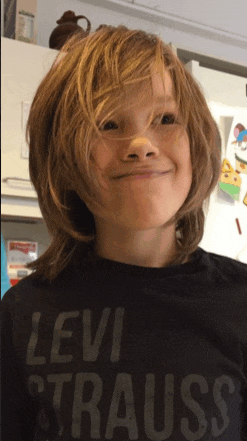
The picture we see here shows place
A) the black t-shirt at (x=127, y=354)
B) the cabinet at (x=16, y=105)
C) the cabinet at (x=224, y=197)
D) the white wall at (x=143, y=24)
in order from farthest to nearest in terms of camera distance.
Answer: the white wall at (x=143, y=24)
the cabinet at (x=224, y=197)
the cabinet at (x=16, y=105)
the black t-shirt at (x=127, y=354)

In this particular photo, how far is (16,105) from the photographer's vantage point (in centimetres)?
151

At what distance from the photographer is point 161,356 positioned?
1.73ft

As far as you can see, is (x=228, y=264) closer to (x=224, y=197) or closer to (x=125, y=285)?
(x=125, y=285)

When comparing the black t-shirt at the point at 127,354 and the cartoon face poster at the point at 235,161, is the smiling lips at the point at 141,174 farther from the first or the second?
the cartoon face poster at the point at 235,161

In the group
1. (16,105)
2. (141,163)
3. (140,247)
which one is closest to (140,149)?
(141,163)

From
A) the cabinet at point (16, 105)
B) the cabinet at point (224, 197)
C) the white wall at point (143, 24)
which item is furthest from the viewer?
the white wall at point (143, 24)

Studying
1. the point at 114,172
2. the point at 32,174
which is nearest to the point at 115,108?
the point at 114,172

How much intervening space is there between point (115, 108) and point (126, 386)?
31cm

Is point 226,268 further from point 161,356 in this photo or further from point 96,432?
point 96,432

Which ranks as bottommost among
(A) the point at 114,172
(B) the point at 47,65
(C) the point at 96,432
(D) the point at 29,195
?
(D) the point at 29,195

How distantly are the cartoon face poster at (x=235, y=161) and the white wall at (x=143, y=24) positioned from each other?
0.61m

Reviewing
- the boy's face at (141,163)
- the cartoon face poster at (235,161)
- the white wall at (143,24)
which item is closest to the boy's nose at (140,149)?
the boy's face at (141,163)

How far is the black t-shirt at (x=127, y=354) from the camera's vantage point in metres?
0.50

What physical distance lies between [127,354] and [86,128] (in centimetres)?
26
